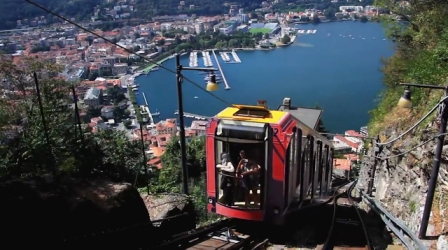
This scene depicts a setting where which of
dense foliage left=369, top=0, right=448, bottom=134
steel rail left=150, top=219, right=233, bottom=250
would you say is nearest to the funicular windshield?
steel rail left=150, top=219, right=233, bottom=250

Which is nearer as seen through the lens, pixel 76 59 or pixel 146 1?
pixel 76 59

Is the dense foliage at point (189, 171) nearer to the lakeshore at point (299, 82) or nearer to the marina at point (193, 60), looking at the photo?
the lakeshore at point (299, 82)

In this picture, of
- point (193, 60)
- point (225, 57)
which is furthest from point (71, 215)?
point (225, 57)

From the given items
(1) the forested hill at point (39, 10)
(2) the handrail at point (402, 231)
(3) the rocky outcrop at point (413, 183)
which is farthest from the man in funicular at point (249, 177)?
(1) the forested hill at point (39, 10)

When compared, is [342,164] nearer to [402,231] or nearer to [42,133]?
[42,133]

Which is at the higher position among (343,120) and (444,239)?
(444,239)

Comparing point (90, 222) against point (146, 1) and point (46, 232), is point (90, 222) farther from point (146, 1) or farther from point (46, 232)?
point (146, 1)

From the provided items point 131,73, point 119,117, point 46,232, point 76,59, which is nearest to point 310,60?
point 131,73

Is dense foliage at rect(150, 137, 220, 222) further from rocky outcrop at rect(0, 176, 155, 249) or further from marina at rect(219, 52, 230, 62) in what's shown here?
marina at rect(219, 52, 230, 62)
